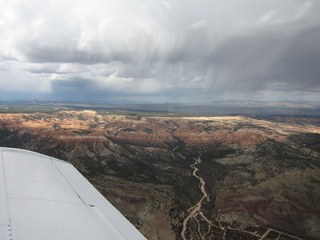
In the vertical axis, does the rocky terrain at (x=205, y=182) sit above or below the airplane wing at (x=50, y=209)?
below

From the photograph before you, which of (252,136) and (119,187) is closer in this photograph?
Result: (119,187)

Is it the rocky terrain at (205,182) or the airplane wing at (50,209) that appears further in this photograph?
the rocky terrain at (205,182)

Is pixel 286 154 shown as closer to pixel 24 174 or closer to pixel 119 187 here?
pixel 119 187

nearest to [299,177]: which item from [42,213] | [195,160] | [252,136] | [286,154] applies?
[286,154]

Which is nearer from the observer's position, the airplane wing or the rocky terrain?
the airplane wing

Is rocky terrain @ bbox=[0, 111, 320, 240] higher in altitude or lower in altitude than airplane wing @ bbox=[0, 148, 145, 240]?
lower
